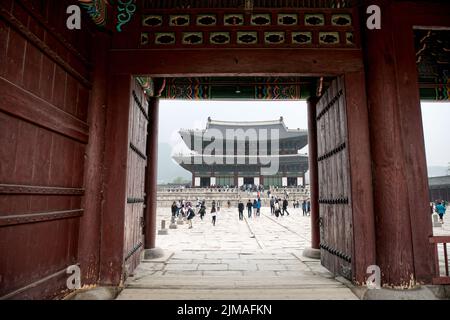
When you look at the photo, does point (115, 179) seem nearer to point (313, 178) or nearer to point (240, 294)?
point (240, 294)

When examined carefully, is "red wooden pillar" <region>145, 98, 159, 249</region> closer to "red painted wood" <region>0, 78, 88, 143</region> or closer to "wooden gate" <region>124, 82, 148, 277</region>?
"wooden gate" <region>124, 82, 148, 277</region>

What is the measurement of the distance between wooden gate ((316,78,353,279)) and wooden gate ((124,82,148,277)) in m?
2.90

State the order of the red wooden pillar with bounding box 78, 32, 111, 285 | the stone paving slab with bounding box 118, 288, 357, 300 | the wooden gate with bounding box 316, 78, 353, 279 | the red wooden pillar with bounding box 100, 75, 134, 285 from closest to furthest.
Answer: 1. the stone paving slab with bounding box 118, 288, 357, 300
2. the red wooden pillar with bounding box 78, 32, 111, 285
3. the red wooden pillar with bounding box 100, 75, 134, 285
4. the wooden gate with bounding box 316, 78, 353, 279

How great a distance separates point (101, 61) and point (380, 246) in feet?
13.8

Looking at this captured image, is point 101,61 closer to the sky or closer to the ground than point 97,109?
closer to the sky

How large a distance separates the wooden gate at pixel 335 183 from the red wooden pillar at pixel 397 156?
1.17ft

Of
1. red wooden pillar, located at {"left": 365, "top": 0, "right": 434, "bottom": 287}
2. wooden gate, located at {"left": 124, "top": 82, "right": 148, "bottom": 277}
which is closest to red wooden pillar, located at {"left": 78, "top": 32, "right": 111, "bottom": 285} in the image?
wooden gate, located at {"left": 124, "top": 82, "right": 148, "bottom": 277}

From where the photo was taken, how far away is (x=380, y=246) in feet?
11.7

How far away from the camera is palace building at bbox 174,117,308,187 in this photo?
3672 centimetres

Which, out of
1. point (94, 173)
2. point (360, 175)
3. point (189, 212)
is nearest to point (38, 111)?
point (94, 173)

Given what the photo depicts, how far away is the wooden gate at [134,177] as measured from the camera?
4027 millimetres
